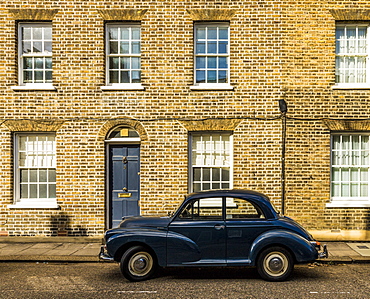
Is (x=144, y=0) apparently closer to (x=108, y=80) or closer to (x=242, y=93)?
(x=108, y=80)

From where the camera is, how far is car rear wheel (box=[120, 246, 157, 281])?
7.33 metres

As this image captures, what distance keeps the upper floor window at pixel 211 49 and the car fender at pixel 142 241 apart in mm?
5325

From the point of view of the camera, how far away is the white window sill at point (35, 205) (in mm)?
11188

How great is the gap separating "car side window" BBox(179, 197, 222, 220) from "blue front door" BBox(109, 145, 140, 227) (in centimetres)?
420

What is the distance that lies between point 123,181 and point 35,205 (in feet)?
7.86

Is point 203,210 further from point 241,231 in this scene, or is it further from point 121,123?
point 121,123

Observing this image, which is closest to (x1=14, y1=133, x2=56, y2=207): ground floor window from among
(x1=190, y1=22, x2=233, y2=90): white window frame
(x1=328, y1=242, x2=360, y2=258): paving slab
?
(x1=190, y1=22, x2=233, y2=90): white window frame

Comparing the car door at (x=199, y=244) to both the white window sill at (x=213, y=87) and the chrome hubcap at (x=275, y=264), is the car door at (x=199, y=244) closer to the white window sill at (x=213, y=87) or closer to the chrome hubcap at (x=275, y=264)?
the chrome hubcap at (x=275, y=264)

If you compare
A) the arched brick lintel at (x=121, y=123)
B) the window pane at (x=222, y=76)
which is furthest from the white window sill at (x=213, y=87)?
the arched brick lintel at (x=121, y=123)

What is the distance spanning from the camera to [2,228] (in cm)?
1128

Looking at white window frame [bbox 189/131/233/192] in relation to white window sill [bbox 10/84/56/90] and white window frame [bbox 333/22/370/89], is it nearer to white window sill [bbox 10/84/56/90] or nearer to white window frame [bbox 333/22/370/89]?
white window frame [bbox 333/22/370/89]

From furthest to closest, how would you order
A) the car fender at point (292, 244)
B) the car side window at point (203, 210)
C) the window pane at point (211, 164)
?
the window pane at point (211, 164) → the car side window at point (203, 210) → the car fender at point (292, 244)

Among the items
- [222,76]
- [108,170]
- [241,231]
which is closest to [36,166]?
[108,170]

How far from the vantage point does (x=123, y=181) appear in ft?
37.7
